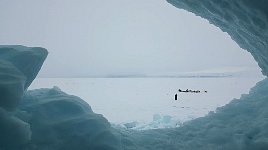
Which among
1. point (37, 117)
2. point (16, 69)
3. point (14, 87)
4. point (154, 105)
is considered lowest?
point (154, 105)

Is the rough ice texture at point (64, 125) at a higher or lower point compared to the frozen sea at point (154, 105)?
higher

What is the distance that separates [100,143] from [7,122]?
185 cm

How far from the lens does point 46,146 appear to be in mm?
5672

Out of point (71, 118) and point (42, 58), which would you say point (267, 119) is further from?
point (42, 58)

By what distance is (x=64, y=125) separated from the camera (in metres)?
6.22

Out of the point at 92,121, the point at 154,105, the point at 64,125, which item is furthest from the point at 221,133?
the point at 154,105

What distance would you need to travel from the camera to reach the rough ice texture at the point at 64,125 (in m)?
Result: 5.87

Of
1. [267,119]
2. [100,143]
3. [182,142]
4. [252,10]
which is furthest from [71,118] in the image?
[267,119]

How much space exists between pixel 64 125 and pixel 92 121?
25.1 inches

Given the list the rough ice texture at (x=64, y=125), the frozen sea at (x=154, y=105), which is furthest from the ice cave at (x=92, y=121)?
the frozen sea at (x=154, y=105)

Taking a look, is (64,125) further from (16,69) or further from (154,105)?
(154,105)

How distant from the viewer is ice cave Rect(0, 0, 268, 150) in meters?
5.27

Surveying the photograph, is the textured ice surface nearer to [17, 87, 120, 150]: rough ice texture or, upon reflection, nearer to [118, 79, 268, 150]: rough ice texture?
[17, 87, 120, 150]: rough ice texture

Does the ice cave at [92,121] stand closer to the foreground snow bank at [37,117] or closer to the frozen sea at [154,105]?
the foreground snow bank at [37,117]
